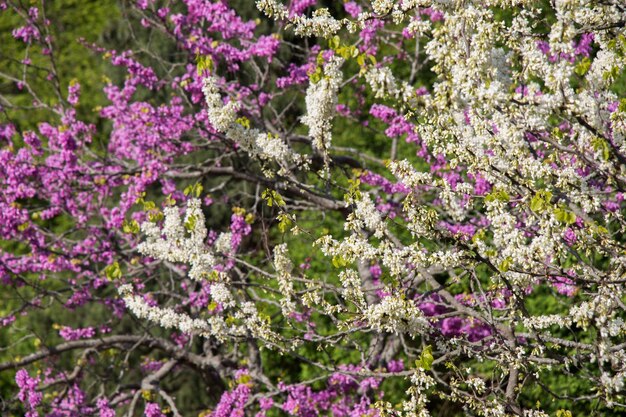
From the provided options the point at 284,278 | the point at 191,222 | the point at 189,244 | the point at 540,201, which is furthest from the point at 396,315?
the point at 189,244

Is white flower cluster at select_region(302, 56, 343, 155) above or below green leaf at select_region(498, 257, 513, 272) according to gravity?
above

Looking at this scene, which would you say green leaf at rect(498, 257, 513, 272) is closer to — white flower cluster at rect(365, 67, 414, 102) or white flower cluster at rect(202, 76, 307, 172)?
white flower cluster at rect(365, 67, 414, 102)

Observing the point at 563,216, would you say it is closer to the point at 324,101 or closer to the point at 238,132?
the point at 324,101

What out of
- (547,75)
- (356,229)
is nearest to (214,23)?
(356,229)

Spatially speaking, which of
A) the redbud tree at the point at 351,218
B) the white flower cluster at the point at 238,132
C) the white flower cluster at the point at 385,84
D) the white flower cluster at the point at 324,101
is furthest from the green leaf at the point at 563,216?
the white flower cluster at the point at 238,132

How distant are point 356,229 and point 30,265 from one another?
4.77 m

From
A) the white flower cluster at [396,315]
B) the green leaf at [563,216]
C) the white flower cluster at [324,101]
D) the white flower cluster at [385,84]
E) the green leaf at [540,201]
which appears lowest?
the white flower cluster at [396,315]

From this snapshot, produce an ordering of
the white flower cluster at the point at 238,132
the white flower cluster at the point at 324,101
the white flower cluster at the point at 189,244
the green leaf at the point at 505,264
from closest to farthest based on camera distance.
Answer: the green leaf at the point at 505,264
the white flower cluster at the point at 324,101
the white flower cluster at the point at 238,132
the white flower cluster at the point at 189,244

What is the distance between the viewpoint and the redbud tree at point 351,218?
2.87 metres

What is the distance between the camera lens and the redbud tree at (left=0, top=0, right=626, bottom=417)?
113 inches

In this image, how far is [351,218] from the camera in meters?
3.26

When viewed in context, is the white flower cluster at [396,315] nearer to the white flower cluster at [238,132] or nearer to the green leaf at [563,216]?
the green leaf at [563,216]

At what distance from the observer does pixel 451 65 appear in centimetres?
279

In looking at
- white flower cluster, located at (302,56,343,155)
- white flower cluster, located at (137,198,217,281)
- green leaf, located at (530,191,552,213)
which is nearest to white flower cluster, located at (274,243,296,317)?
white flower cluster, located at (137,198,217,281)
